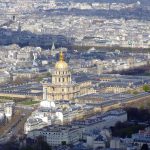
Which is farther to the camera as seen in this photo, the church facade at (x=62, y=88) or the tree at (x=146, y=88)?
the tree at (x=146, y=88)

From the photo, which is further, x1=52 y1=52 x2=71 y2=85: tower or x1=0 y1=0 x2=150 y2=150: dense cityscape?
x1=52 y1=52 x2=71 y2=85: tower

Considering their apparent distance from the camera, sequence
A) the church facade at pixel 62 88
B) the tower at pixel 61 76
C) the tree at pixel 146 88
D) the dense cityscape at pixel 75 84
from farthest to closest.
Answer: the tree at pixel 146 88, the tower at pixel 61 76, the church facade at pixel 62 88, the dense cityscape at pixel 75 84

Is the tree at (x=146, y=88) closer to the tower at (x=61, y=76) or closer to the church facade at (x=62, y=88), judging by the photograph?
the church facade at (x=62, y=88)

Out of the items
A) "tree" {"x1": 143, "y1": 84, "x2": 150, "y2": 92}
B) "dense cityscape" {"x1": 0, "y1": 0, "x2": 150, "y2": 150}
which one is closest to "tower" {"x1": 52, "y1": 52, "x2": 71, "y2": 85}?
"dense cityscape" {"x1": 0, "y1": 0, "x2": 150, "y2": 150}

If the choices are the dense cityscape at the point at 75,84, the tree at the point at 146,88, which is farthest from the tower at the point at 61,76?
the tree at the point at 146,88

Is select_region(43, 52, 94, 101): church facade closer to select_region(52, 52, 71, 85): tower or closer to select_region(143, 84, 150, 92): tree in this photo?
select_region(52, 52, 71, 85): tower

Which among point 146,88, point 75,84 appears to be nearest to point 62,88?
point 75,84

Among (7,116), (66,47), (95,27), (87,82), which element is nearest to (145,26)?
(95,27)

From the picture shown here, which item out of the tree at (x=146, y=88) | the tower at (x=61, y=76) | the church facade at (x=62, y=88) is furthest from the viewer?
the tree at (x=146, y=88)
